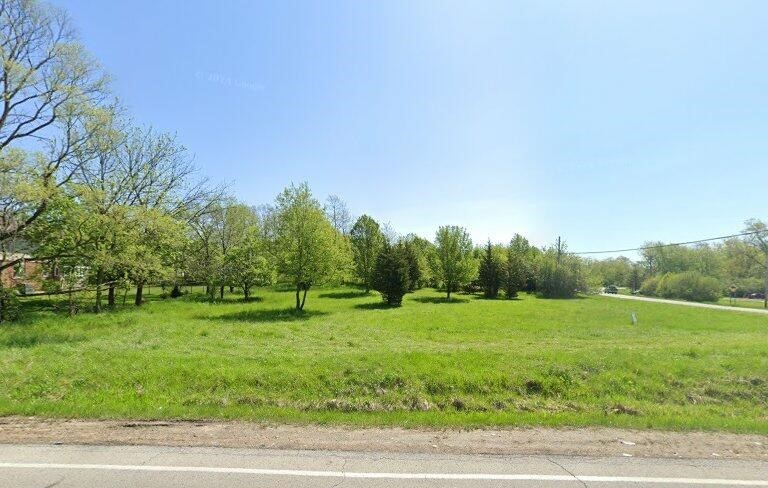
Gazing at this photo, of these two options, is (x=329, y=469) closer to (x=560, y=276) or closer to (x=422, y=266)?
(x=422, y=266)

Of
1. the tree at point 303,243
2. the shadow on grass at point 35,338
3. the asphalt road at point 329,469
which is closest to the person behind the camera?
the asphalt road at point 329,469

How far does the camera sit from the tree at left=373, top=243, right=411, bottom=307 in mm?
38094

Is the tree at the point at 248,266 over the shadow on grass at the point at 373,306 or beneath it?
over

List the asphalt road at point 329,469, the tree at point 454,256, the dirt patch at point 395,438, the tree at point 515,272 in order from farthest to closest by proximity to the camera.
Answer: the tree at point 515,272
the tree at point 454,256
the dirt patch at point 395,438
the asphalt road at point 329,469

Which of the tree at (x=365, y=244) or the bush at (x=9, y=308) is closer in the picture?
the bush at (x=9, y=308)

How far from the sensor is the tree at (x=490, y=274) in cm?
5756

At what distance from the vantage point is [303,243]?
99.3ft

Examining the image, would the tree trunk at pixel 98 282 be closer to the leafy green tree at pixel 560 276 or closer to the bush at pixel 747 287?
the leafy green tree at pixel 560 276

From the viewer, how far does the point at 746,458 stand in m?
5.41

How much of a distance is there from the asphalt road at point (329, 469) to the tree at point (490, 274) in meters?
53.7

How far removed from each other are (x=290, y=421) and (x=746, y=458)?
714cm

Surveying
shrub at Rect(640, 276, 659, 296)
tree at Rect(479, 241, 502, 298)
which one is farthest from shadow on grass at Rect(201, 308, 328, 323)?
shrub at Rect(640, 276, 659, 296)

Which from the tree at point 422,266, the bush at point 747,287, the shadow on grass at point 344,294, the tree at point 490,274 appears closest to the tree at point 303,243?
the shadow on grass at point 344,294

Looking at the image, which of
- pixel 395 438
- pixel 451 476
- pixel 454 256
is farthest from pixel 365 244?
pixel 451 476
